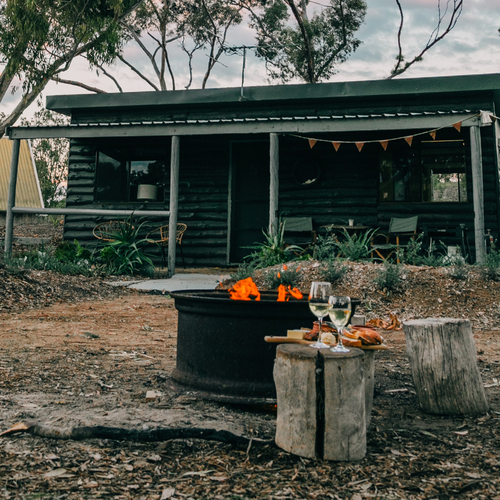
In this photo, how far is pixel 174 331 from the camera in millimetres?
6125

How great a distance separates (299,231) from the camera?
11258 millimetres

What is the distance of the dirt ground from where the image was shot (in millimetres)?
2135

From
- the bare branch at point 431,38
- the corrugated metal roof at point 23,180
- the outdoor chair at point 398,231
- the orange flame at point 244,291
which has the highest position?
the bare branch at point 431,38

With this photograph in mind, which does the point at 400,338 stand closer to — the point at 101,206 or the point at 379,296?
the point at 379,296

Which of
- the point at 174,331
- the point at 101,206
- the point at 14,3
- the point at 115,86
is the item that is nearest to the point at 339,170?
the point at 101,206

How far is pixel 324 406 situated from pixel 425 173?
31.9 feet

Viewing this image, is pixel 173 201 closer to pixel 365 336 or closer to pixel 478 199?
pixel 478 199

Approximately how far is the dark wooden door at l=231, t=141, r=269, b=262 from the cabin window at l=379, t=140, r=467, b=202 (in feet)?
9.24

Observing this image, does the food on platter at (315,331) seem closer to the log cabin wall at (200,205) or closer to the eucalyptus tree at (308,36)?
the log cabin wall at (200,205)

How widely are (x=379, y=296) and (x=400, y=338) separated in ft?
5.11

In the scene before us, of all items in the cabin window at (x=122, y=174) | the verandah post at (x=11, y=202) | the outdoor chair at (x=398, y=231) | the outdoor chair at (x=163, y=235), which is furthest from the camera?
the cabin window at (x=122, y=174)

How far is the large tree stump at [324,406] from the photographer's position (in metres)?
2.43

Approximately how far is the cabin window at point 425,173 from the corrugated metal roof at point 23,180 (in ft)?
62.3

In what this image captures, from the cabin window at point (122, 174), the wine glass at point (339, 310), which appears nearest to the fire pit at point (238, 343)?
the wine glass at point (339, 310)
